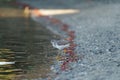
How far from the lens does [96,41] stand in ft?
78.5

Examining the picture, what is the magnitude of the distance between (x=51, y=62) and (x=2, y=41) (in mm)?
7068

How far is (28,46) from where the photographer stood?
24.9 m

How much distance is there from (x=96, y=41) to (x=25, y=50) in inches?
153

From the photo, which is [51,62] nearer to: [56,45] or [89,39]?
[56,45]

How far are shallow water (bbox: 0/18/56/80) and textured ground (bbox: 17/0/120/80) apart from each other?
1463 mm

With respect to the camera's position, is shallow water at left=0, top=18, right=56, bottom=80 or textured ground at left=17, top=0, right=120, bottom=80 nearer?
textured ground at left=17, top=0, right=120, bottom=80

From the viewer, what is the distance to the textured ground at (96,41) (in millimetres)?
17016

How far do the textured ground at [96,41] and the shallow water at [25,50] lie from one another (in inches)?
57.6

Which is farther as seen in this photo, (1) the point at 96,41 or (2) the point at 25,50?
(1) the point at 96,41

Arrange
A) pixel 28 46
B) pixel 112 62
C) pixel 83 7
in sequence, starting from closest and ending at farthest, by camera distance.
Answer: pixel 112 62 → pixel 28 46 → pixel 83 7

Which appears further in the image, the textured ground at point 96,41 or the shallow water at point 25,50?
the shallow water at point 25,50

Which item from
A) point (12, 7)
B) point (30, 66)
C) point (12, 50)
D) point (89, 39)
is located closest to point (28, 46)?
point (12, 50)

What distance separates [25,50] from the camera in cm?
2345

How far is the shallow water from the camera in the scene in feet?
59.8
